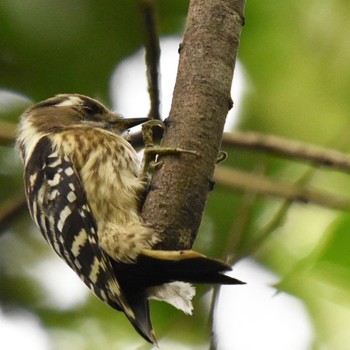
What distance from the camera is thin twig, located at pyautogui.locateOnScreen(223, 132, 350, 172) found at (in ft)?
11.1

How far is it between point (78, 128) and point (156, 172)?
1170 mm

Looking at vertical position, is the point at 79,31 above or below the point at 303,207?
above

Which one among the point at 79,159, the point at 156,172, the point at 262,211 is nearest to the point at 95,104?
the point at 79,159

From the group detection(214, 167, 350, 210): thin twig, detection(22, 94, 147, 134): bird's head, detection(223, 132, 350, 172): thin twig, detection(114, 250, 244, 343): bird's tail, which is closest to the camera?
detection(114, 250, 244, 343): bird's tail

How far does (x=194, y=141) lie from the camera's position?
2.70 metres

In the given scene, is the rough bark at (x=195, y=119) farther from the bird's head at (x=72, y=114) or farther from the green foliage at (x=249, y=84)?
the bird's head at (x=72, y=114)

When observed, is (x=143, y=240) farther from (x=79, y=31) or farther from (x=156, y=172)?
(x=79, y=31)

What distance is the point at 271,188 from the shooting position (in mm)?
3688

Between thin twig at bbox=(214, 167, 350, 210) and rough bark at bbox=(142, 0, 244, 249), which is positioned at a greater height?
rough bark at bbox=(142, 0, 244, 249)

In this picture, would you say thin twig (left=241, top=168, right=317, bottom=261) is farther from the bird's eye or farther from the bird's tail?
the bird's eye

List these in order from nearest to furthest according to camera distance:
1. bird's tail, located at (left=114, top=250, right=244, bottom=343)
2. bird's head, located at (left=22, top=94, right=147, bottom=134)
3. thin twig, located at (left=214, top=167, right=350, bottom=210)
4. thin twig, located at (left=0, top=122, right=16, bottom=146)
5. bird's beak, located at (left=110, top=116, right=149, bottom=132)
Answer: bird's tail, located at (left=114, top=250, right=244, bottom=343) → thin twig, located at (left=214, top=167, right=350, bottom=210) → bird's beak, located at (left=110, top=116, right=149, bottom=132) → bird's head, located at (left=22, top=94, right=147, bottom=134) → thin twig, located at (left=0, top=122, right=16, bottom=146)

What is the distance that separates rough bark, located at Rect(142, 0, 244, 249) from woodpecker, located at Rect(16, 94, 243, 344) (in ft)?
0.30

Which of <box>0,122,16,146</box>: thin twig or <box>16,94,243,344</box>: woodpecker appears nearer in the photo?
<box>16,94,243,344</box>: woodpecker

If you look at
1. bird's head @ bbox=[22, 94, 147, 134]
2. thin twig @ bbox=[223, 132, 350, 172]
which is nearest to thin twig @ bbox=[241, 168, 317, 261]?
thin twig @ bbox=[223, 132, 350, 172]
